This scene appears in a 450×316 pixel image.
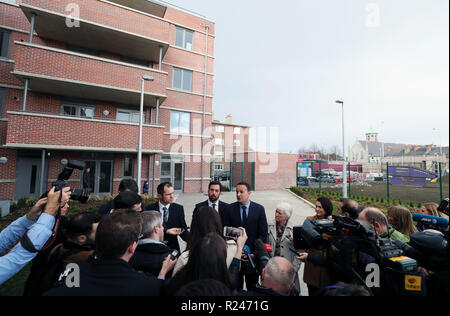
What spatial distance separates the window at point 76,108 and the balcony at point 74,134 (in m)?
2.10

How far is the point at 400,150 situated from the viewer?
70188mm

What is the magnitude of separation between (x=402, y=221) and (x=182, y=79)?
51.5 ft

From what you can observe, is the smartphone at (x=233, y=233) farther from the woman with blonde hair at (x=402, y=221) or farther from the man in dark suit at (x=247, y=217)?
the woman with blonde hair at (x=402, y=221)

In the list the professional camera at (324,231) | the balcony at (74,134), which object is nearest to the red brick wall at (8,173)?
the balcony at (74,134)

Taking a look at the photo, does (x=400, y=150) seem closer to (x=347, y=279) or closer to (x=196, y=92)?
(x=196, y=92)

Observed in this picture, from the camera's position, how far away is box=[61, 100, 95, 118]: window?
38.9 feet

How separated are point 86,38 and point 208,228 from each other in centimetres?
1439

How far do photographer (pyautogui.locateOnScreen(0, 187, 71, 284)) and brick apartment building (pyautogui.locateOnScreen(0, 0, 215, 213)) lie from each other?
951 cm

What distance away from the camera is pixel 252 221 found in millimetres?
3199

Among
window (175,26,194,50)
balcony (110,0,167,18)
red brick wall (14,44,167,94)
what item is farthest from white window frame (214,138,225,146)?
red brick wall (14,44,167,94)

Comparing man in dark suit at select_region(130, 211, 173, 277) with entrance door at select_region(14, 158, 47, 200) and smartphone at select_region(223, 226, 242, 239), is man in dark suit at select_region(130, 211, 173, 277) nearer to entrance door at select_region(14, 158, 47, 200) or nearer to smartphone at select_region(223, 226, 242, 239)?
smartphone at select_region(223, 226, 242, 239)

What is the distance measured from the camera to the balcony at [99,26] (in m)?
10.1

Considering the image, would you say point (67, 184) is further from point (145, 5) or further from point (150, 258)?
point (145, 5)

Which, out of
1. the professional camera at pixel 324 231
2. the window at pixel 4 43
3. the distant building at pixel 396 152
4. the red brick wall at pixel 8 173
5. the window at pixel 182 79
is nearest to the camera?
the professional camera at pixel 324 231
